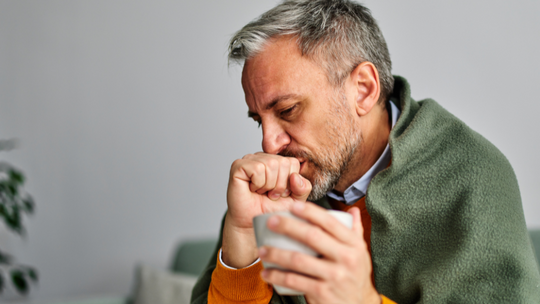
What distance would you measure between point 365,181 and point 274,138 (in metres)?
0.27

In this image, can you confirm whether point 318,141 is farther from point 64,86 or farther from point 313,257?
point 64,86

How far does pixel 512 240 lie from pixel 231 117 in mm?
1668

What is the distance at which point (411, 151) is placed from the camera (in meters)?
0.93

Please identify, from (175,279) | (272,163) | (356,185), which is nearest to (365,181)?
(356,185)

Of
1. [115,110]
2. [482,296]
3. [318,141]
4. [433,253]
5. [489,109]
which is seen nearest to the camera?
[482,296]

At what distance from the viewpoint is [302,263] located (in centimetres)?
53

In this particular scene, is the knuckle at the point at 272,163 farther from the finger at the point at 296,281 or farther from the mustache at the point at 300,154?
the finger at the point at 296,281

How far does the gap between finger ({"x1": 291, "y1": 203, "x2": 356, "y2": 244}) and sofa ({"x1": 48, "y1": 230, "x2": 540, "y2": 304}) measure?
1.31 metres

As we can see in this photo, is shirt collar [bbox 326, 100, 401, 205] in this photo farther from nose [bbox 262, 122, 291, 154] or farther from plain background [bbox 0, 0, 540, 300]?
plain background [bbox 0, 0, 540, 300]

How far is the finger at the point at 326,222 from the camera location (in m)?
0.52

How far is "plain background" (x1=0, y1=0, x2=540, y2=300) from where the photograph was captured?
2361mm

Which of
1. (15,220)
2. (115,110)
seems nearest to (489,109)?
(115,110)

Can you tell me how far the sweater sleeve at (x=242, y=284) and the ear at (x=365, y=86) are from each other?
493 mm

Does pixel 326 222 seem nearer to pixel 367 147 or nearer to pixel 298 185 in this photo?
pixel 298 185
